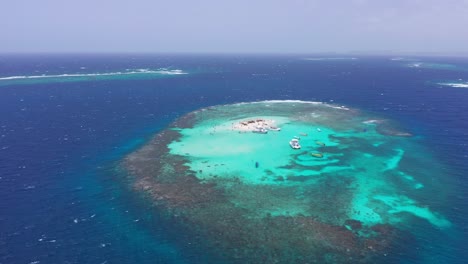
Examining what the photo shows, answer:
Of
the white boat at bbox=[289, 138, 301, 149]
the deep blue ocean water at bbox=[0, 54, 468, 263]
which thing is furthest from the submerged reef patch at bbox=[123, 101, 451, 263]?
the deep blue ocean water at bbox=[0, 54, 468, 263]

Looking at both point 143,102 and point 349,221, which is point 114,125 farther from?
point 349,221

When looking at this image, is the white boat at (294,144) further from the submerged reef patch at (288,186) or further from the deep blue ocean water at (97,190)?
the deep blue ocean water at (97,190)

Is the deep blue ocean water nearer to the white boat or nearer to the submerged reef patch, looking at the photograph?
the submerged reef patch

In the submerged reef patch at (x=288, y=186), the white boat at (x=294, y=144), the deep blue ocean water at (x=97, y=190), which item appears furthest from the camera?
the white boat at (x=294, y=144)

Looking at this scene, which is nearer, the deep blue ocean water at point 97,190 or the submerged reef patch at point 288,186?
the deep blue ocean water at point 97,190

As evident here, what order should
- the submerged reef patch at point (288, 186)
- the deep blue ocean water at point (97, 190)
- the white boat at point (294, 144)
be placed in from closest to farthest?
the deep blue ocean water at point (97, 190), the submerged reef patch at point (288, 186), the white boat at point (294, 144)

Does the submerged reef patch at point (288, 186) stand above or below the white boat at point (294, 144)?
below

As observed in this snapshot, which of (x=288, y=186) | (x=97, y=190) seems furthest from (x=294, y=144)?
(x=97, y=190)

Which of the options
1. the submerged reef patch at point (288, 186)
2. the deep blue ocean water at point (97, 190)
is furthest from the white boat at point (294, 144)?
the deep blue ocean water at point (97, 190)
